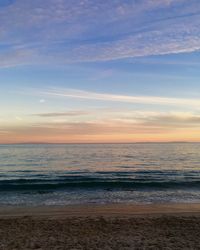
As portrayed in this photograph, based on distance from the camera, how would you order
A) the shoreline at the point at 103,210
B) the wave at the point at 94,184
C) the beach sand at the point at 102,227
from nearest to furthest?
the beach sand at the point at 102,227
the shoreline at the point at 103,210
the wave at the point at 94,184

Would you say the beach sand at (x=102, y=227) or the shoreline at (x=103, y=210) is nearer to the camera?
the beach sand at (x=102, y=227)

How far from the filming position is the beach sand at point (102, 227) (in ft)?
34.6

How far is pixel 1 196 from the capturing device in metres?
21.4

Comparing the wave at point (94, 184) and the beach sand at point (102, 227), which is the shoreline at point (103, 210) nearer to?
the beach sand at point (102, 227)

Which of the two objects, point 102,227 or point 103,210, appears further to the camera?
point 103,210

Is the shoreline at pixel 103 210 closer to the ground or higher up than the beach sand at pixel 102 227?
closer to the ground

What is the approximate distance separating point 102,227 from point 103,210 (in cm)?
380

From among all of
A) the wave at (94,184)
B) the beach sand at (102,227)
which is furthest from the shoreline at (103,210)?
the wave at (94,184)

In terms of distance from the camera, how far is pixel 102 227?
1294 cm

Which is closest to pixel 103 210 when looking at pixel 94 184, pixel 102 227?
pixel 102 227

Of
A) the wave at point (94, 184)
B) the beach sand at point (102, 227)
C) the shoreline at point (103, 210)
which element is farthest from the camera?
the wave at point (94, 184)

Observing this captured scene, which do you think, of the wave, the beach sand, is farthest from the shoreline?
the wave

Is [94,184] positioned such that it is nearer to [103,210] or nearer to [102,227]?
[103,210]

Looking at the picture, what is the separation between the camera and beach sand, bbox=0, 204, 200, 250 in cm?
1055
